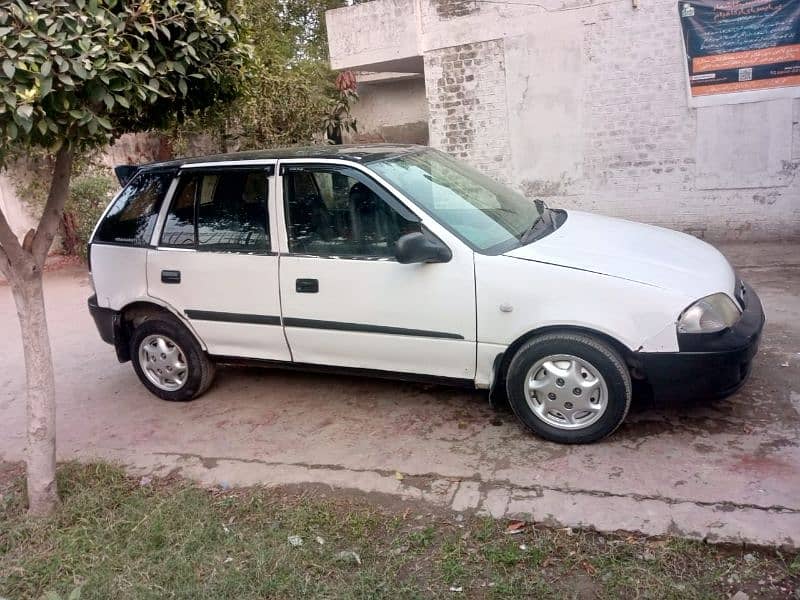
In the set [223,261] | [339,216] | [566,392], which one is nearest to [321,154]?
[339,216]

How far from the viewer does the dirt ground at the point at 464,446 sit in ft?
10.9

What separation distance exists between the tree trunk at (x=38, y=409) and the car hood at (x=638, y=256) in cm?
266

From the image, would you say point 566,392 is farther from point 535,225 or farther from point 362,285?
point 362,285

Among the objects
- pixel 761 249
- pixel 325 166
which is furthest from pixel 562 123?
pixel 325 166

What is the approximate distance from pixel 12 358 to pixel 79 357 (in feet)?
3.00

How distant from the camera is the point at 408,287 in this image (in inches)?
162

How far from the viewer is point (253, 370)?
228 inches

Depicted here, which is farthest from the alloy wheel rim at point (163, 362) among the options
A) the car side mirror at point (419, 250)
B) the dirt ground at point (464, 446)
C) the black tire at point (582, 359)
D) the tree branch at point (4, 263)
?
the black tire at point (582, 359)

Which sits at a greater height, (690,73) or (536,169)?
(690,73)

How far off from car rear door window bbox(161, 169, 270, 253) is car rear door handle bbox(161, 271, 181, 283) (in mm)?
202

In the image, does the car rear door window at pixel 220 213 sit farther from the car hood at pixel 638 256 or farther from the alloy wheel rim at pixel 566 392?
the alloy wheel rim at pixel 566 392

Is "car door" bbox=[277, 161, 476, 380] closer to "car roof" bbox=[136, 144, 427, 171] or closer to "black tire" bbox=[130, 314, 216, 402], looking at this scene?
"car roof" bbox=[136, 144, 427, 171]

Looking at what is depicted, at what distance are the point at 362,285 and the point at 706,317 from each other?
197cm

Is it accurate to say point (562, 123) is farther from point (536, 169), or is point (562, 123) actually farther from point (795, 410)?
point (795, 410)
